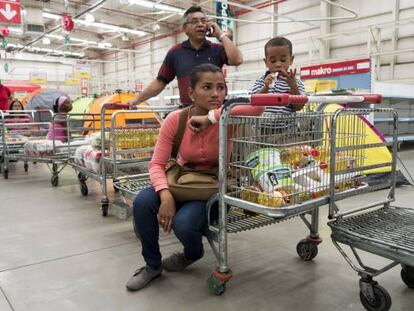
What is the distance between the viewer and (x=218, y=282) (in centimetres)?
185

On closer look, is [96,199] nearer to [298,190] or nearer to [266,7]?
[298,190]

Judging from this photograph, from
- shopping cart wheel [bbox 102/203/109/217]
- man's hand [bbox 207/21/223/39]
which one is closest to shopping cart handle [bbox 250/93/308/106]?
man's hand [bbox 207/21/223/39]

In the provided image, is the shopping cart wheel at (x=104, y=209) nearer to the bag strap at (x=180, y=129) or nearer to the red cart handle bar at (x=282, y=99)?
the bag strap at (x=180, y=129)

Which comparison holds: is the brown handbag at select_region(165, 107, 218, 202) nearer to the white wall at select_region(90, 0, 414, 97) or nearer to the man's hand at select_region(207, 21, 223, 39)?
the man's hand at select_region(207, 21, 223, 39)

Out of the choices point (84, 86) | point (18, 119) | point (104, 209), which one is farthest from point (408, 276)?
point (84, 86)

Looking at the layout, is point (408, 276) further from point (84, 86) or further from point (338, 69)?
point (84, 86)

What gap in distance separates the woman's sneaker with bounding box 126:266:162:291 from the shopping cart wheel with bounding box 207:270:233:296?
31 cm

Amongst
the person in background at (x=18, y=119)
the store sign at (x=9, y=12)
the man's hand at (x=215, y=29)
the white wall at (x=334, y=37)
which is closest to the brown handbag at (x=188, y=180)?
the man's hand at (x=215, y=29)

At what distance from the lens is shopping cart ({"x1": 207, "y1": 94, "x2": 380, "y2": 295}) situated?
161 centimetres

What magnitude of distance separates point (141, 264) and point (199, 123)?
100 cm

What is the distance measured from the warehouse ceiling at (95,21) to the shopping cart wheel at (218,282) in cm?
974

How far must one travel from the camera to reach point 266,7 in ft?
44.5

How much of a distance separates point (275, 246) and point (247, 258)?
0.29 m

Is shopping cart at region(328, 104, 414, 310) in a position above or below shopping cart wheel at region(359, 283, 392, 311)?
above
